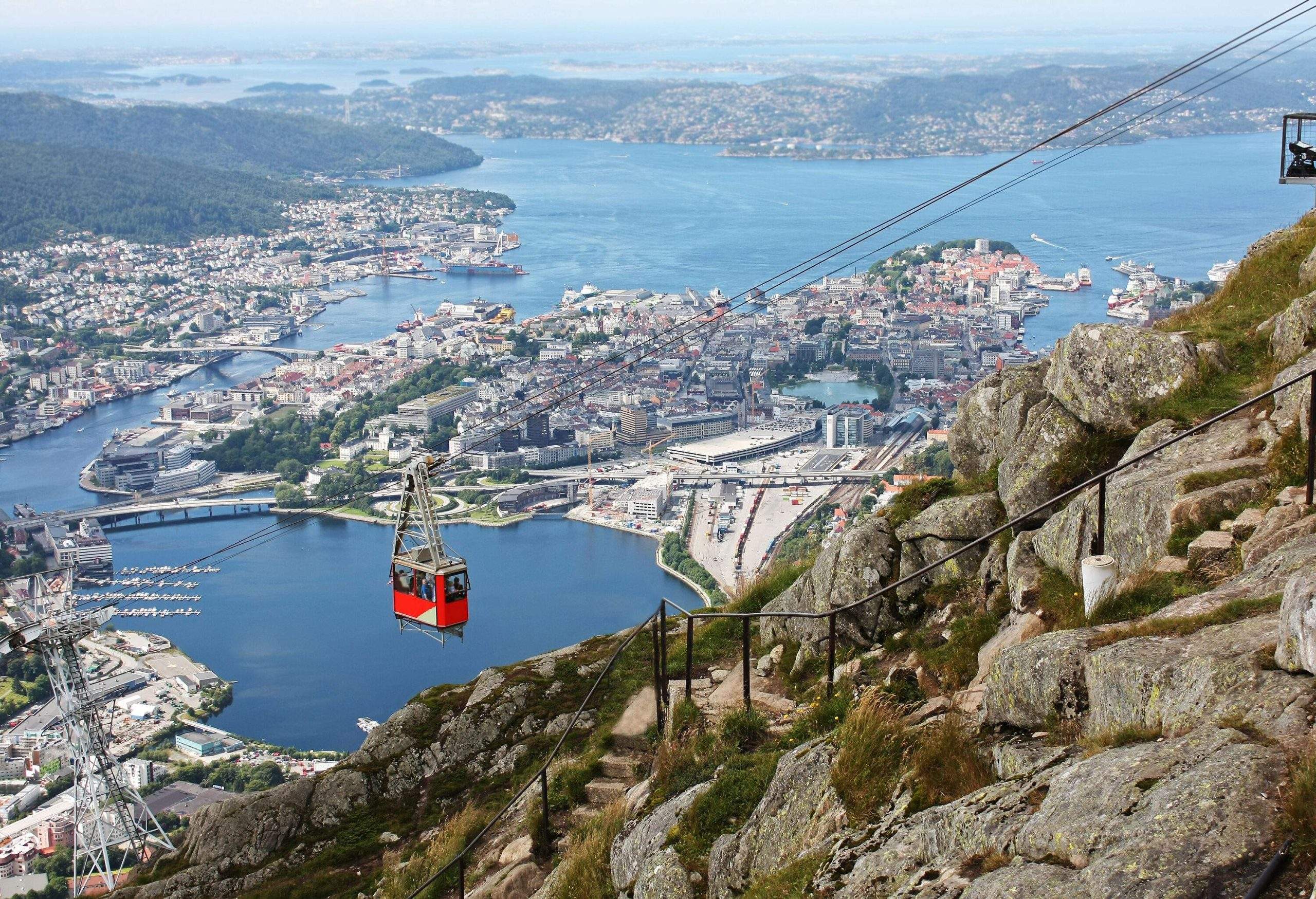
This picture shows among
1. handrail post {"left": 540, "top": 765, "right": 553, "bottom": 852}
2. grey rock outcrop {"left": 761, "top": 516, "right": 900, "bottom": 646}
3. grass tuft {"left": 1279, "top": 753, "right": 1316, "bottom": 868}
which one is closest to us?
grass tuft {"left": 1279, "top": 753, "right": 1316, "bottom": 868}

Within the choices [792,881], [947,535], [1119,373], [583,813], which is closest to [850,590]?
[947,535]

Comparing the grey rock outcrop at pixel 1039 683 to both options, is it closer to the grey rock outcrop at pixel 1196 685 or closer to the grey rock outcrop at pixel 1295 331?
the grey rock outcrop at pixel 1196 685

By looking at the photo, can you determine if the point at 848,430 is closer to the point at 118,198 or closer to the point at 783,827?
the point at 783,827

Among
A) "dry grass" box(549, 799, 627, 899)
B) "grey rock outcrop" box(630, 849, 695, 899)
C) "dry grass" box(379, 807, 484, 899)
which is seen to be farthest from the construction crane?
"grey rock outcrop" box(630, 849, 695, 899)

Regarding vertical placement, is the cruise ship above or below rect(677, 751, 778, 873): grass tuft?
below

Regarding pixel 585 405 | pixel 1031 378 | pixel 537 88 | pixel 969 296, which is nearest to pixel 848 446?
pixel 585 405

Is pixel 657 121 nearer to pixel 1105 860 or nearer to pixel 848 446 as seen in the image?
pixel 848 446

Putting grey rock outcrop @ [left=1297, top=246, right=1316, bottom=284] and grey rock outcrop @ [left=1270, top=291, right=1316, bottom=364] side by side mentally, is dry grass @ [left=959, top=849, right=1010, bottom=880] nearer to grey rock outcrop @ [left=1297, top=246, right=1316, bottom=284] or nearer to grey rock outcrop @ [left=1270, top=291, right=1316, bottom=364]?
grey rock outcrop @ [left=1270, top=291, right=1316, bottom=364]

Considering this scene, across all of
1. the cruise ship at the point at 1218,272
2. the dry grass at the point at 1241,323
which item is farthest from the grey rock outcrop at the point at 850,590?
the cruise ship at the point at 1218,272
